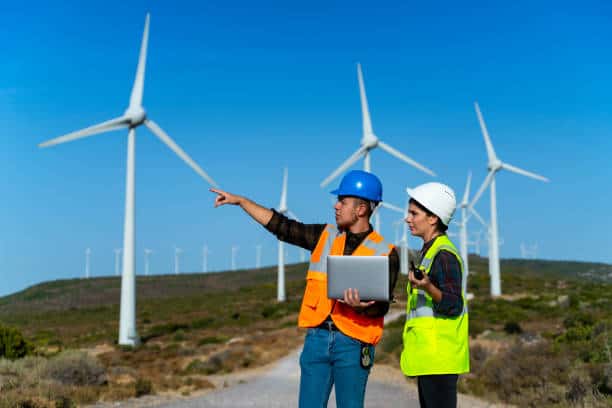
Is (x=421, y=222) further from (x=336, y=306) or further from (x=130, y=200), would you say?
(x=130, y=200)

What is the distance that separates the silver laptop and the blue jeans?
0.41 metres

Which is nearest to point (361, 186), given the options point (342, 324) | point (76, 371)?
point (342, 324)

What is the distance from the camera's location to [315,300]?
469 cm

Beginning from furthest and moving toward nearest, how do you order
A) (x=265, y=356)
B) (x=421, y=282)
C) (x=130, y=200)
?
(x=130, y=200) → (x=265, y=356) → (x=421, y=282)

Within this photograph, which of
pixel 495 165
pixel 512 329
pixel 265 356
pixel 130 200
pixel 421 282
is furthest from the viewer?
pixel 495 165

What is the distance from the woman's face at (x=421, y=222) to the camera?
4738 mm

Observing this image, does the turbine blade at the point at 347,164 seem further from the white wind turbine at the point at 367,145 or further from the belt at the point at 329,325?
the belt at the point at 329,325

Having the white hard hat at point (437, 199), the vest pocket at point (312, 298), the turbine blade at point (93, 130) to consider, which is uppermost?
the turbine blade at point (93, 130)

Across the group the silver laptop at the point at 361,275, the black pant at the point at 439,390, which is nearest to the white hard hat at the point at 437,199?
the silver laptop at the point at 361,275

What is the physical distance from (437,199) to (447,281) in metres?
0.62

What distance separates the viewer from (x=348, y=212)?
16.2ft

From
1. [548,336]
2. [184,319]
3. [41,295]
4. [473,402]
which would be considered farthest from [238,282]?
[473,402]

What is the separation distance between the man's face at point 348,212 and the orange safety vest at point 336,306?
165 mm

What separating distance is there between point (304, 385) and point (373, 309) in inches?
27.7
